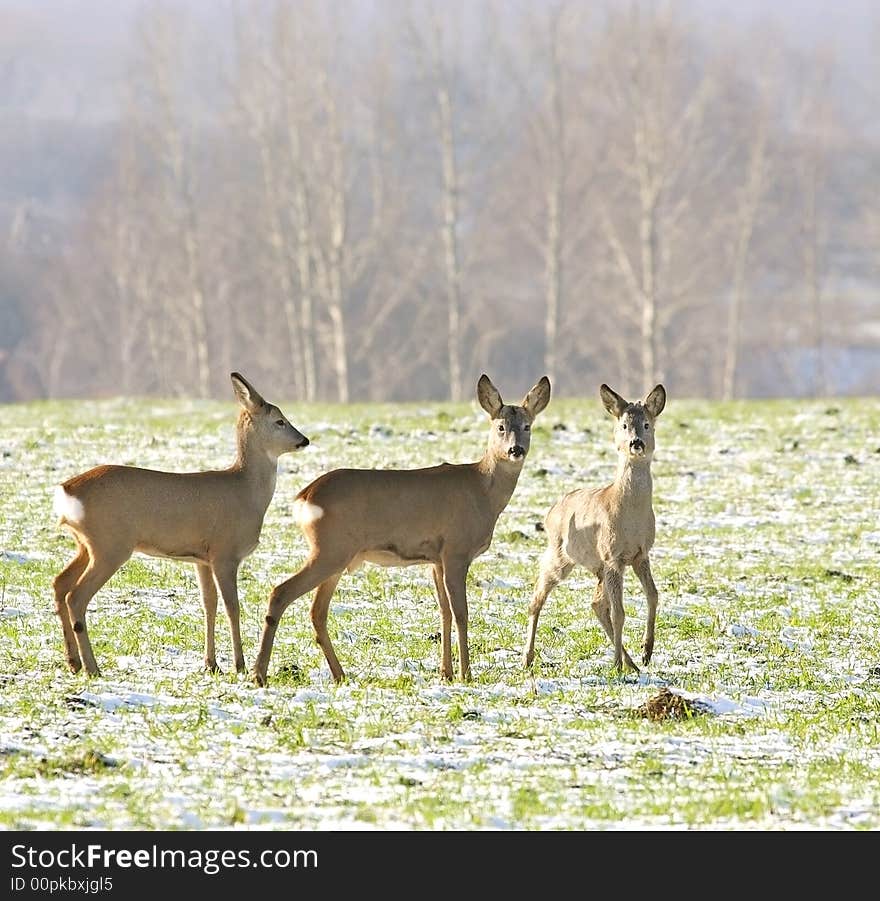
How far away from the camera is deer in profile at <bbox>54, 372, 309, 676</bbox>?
→ 8.79m

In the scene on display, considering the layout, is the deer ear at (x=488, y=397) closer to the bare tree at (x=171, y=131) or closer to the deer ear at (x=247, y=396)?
the deer ear at (x=247, y=396)

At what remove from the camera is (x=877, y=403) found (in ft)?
82.4

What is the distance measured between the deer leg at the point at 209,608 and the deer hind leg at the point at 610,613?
2502mm

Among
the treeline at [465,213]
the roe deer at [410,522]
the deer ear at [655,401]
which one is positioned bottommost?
the roe deer at [410,522]

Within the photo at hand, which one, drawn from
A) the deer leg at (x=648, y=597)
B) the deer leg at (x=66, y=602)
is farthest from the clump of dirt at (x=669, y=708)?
the deer leg at (x=66, y=602)

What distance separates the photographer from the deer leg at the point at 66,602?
888 centimetres

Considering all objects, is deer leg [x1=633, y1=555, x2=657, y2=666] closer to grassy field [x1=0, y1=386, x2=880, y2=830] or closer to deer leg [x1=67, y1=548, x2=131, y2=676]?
grassy field [x1=0, y1=386, x2=880, y2=830]

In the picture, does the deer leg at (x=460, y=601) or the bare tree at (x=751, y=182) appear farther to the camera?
the bare tree at (x=751, y=182)

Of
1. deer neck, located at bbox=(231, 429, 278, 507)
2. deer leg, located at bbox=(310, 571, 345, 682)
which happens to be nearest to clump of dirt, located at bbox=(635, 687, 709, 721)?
deer leg, located at bbox=(310, 571, 345, 682)

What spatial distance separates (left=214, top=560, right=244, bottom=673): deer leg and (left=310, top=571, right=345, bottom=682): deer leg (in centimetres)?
46

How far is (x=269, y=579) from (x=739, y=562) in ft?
14.3

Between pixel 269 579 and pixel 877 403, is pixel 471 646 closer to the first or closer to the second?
pixel 269 579

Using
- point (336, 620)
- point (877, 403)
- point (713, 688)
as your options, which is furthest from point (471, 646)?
point (877, 403)

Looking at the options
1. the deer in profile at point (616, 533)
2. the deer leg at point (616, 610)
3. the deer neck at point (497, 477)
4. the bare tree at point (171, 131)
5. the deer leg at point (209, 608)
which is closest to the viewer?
the deer leg at point (209, 608)
